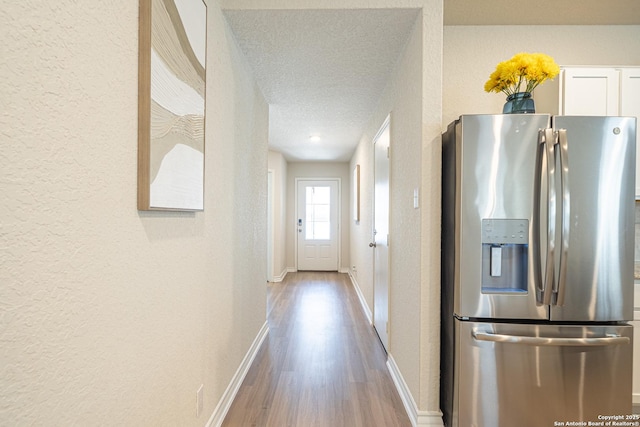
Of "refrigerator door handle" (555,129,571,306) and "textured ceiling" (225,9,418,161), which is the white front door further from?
"refrigerator door handle" (555,129,571,306)

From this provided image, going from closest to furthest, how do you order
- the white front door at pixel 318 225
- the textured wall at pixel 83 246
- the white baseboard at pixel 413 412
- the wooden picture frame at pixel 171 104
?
the textured wall at pixel 83 246
the wooden picture frame at pixel 171 104
the white baseboard at pixel 413 412
the white front door at pixel 318 225

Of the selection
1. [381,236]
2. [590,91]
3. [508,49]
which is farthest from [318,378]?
[508,49]

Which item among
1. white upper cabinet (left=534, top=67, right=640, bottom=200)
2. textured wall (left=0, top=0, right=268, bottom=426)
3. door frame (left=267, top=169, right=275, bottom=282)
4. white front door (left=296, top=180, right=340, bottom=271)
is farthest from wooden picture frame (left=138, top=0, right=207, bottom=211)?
white front door (left=296, top=180, right=340, bottom=271)

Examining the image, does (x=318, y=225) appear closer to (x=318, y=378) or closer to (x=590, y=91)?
(x=318, y=378)

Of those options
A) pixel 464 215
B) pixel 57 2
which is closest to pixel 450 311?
pixel 464 215

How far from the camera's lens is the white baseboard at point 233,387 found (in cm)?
180

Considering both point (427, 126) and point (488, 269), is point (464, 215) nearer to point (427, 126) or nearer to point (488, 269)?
point (488, 269)

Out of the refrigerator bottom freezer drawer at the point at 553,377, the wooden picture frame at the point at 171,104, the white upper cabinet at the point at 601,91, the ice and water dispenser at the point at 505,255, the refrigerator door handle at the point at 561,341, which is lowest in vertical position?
the refrigerator bottom freezer drawer at the point at 553,377

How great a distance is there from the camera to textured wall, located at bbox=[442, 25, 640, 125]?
2.17m

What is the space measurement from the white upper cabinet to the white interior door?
48.9 inches

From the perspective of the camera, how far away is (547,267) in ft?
→ 4.96

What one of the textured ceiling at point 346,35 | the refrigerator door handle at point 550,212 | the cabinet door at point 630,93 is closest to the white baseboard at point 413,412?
the refrigerator door handle at point 550,212

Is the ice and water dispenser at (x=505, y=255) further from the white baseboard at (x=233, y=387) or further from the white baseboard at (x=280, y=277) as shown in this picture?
the white baseboard at (x=280, y=277)

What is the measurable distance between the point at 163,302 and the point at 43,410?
1.69 ft
